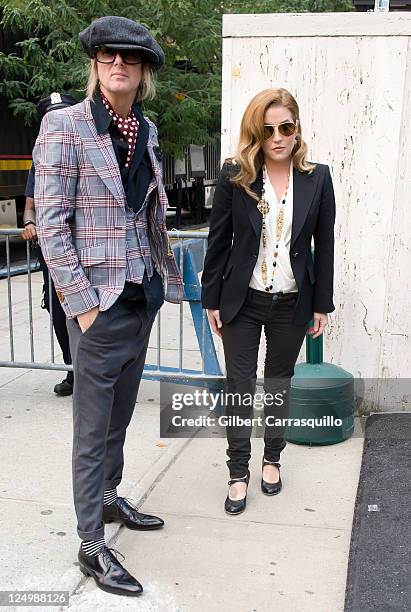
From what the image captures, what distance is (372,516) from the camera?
360cm

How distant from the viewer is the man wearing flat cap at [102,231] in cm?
276

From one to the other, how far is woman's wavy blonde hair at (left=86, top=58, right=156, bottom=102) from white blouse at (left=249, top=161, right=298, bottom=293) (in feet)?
2.48

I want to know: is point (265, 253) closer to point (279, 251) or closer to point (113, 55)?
point (279, 251)

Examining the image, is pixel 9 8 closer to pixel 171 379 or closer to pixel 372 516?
pixel 171 379

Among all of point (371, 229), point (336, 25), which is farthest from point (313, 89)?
point (371, 229)

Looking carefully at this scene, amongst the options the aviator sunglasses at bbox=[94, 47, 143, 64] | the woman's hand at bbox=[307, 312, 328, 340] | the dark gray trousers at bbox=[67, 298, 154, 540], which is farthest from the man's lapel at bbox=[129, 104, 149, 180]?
the woman's hand at bbox=[307, 312, 328, 340]

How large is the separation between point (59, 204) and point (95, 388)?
2.40ft

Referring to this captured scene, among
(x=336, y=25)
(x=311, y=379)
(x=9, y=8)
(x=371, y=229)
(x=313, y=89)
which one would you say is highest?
(x=9, y=8)

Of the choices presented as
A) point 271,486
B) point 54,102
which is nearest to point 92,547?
point 271,486

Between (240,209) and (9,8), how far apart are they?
8187 mm

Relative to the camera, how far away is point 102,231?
9.36 ft

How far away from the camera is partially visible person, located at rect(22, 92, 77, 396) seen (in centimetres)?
482

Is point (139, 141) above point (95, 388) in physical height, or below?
above

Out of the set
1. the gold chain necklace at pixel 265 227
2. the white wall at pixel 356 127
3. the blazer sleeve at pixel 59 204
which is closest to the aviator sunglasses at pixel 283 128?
the gold chain necklace at pixel 265 227
